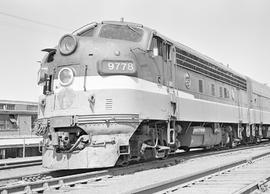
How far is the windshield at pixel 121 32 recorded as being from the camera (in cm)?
929

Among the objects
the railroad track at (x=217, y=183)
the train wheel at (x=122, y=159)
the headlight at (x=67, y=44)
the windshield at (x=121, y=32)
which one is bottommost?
the railroad track at (x=217, y=183)

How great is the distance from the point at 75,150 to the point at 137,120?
161cm

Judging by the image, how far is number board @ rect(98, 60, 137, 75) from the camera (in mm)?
8328

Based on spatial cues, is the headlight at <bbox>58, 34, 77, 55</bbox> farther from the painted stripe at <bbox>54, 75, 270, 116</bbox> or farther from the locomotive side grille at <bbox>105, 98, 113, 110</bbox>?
the locomotive side grille at <bbox>105, 98, 113, 110</bbox>

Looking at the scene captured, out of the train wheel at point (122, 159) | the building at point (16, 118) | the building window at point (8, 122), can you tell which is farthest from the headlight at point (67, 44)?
the building window at point (8, 122)

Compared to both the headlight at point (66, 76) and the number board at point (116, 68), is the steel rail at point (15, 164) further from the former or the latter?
the number board at point (116, 68)

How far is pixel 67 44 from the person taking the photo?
350 inches

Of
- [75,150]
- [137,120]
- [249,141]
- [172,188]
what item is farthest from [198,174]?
[249,141]

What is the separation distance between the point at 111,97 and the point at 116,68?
2.31ft

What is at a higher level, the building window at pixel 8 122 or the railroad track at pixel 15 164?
the building window at pixel 8 122

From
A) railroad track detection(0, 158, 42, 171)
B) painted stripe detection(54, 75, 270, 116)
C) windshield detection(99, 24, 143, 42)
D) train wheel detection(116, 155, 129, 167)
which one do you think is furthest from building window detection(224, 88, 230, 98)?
railroad track detection(0, 158, 42, 171)

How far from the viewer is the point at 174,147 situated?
10.9 metres

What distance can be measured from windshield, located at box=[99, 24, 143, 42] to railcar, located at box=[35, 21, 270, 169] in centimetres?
3

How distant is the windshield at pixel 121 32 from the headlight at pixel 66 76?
1.37 metres
